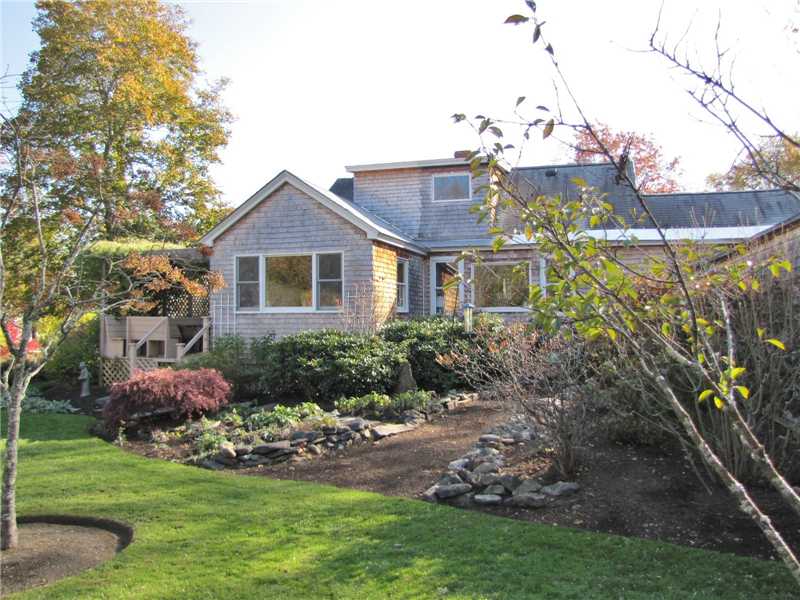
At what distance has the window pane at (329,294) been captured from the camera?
14703 millimetres

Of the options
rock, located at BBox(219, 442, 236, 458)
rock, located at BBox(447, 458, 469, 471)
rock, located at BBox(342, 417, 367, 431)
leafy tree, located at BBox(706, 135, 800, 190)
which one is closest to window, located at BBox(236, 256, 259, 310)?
rock, located at BBox(342, 417, 367, 431)

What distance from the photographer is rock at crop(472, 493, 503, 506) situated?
18.3 ft

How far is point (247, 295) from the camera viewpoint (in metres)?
15.4

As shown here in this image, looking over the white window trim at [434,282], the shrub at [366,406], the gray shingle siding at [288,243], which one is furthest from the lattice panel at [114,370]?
the white window trim at [434,282]

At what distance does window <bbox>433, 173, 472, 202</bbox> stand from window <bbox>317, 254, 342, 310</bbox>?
4.63 metres

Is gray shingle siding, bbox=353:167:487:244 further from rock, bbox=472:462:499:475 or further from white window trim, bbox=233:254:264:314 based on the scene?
rock, bbox=472:462:499:475

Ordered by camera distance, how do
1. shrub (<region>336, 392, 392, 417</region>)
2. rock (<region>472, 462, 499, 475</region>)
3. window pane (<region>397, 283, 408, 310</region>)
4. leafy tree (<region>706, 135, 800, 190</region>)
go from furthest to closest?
1. window pane (<region>397, 283, 408, 310</region>)
2. shrub (<region>336, 392, 392, 417</region>)
3. rock (<region>472, 462, 499, 475</region>)
4. leafy tree (<region>706, 135, 800, 190</region>)

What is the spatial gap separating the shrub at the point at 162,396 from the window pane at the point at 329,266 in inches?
205

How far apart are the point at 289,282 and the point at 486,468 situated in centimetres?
989

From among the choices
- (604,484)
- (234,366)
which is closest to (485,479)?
(604,484)

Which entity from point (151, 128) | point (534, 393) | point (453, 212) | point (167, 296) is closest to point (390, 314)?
point (453, 212)

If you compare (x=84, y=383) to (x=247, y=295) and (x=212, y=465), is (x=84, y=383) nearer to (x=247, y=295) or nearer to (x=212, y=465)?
(x=247, y=295)

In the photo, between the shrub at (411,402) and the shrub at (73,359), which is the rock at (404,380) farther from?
the shrub at (73,359)

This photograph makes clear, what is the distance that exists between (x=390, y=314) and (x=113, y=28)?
54.6 feet
